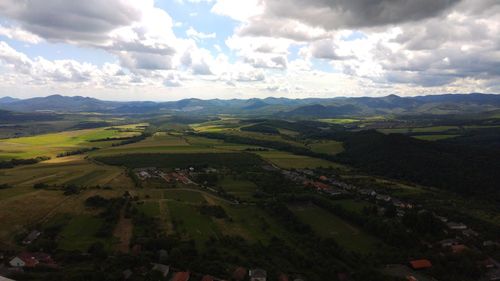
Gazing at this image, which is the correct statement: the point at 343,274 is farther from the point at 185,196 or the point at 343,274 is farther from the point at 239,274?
the point at 185,196

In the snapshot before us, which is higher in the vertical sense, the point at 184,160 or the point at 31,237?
the point at 31,237

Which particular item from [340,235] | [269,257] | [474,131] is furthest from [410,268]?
[474,131]

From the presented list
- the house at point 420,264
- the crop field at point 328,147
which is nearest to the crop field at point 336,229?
the house at point 420,264

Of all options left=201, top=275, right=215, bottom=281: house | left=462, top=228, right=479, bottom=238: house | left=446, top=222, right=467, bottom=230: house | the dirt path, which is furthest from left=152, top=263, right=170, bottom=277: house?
left=446, top=222, right=467, bottom=230: house

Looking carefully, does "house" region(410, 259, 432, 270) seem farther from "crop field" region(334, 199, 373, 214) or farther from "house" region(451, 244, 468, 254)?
"crop field" region(334, 199, 373, 214)

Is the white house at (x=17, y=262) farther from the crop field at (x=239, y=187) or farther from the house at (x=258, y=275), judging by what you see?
the crop field at (x=239, y=187)

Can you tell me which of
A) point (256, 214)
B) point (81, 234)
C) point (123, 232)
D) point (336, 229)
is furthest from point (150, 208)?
point (336, 229)

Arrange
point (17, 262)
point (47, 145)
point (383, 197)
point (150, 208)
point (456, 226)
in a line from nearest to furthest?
1. point (17, 262)
2. point (456, 226)
3. point (150, 208)
4. point (383, 197)
5. point (47, 145)
